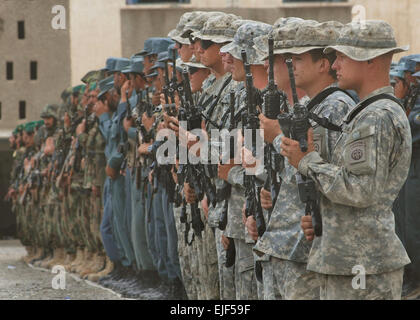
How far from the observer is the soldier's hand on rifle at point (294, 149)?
5.00 m

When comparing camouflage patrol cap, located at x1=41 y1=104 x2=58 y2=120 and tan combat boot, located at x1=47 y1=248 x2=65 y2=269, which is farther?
camouflage patrol cap, located at x1=41 y1=104 x2=58 y2=120

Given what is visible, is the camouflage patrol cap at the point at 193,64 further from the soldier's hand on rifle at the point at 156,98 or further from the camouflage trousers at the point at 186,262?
the soldier's hand on rifle at the point at 156,98

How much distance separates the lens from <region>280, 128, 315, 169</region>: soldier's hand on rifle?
500 cm

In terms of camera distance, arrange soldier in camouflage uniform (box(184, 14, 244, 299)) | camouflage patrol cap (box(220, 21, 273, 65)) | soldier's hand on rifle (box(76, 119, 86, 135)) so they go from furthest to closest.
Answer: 1. soldier's hand on rifle (box(76, 119, 86, 135))
2. soldier in camouflage uniform (box(184, 14, 244, 299))
3. camouflage patrol cap (box(220, 21, 273, 65))

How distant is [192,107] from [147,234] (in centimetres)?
416

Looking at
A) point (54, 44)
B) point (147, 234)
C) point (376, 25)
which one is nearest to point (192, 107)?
point (376, 25)

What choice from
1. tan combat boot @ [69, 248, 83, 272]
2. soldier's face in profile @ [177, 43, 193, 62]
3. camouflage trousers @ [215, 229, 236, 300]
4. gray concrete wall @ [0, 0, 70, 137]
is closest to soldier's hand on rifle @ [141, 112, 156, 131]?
soldier's face in profile @ [177, 43, 193, 62]

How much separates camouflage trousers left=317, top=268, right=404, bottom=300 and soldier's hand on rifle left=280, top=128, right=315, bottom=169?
567 mm

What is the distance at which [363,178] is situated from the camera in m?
4.82

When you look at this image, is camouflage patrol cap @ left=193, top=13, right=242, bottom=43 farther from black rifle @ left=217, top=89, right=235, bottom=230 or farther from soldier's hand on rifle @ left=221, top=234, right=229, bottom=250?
soldier's hand on rifle @ left=221, top=234, right=229, bottom=250

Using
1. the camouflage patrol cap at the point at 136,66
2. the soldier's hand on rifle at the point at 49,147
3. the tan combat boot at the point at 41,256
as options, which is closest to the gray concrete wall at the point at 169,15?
the soldier's hand on rifle at the point at 49,147

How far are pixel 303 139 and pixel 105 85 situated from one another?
305 inches

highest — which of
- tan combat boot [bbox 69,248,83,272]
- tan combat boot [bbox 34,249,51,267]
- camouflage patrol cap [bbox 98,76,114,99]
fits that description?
camouflage patrol cap [bbox 98,76,114,99]

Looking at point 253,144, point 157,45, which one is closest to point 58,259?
point 157,45
